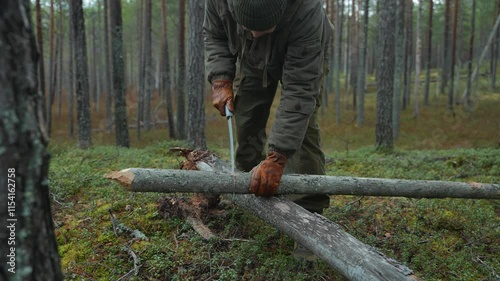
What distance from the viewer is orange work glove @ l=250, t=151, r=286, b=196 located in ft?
9.84

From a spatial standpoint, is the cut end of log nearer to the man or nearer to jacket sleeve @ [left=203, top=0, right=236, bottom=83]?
the man

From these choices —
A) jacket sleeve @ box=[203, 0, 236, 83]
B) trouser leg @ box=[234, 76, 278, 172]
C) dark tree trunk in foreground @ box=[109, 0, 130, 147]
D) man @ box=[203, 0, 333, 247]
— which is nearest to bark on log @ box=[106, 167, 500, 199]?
man @ box=[203, 0, 333, 247]

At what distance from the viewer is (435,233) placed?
12.8ft

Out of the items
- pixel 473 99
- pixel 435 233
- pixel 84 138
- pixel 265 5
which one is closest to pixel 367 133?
pixel 473 99

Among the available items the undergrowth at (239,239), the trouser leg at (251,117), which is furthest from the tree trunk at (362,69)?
the trouser leg at (251,117)

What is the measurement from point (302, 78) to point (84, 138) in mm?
10780

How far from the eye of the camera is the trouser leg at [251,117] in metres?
3.77

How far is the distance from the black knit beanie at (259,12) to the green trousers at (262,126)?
2.76 feet

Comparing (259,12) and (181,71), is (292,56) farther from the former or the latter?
(181,71)

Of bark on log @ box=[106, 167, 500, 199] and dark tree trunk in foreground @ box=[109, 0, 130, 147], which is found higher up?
dark tree trunk in foreground @ box=[109, 0, 130, 147]

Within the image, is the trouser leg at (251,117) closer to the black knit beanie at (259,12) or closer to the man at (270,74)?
the man at (270,74)

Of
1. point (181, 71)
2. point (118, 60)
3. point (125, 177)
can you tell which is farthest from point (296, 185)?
point (181, 71)

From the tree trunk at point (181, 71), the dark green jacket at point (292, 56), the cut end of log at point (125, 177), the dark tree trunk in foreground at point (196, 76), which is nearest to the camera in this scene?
the cut end of log at point (125, 177)

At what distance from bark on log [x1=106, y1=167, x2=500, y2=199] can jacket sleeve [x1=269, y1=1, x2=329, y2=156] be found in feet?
1.11
